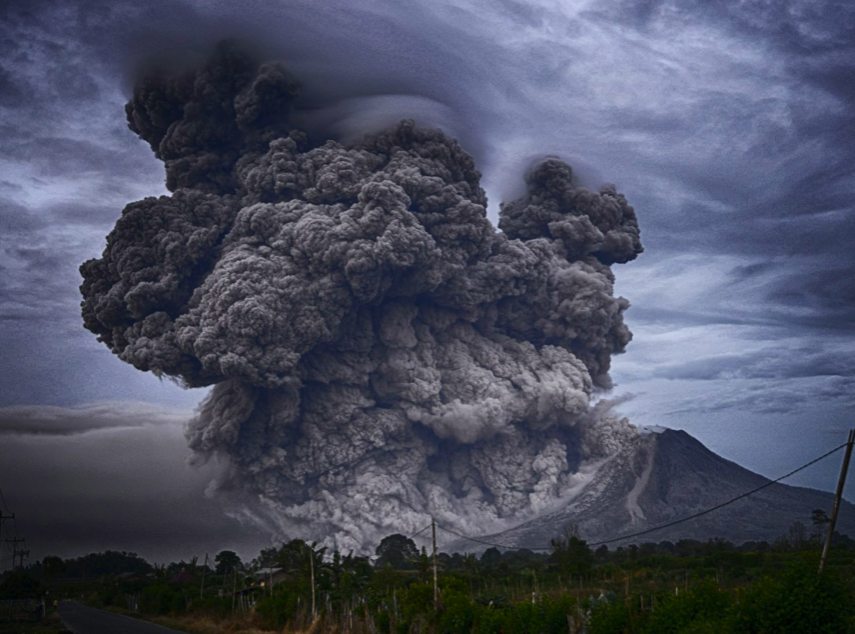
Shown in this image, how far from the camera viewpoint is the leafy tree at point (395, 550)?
7456 cm

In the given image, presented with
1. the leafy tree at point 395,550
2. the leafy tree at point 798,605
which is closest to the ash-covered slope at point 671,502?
the leafy tree at point 395,550

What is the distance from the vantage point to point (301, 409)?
75.4 m

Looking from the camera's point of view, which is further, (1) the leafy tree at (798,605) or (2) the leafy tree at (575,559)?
(2) the leafy tree at (575,559)

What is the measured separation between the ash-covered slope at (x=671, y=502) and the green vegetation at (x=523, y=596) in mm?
6782

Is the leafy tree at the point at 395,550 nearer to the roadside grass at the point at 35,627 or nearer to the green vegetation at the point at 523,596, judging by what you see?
the green vegetation at the point at 523,596

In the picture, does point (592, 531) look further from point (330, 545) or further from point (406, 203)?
point (406, 203)

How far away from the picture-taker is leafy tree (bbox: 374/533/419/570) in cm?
7456

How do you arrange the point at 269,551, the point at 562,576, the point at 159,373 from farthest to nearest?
the point at 269,551 → the point at 159,373 → the point at 562,576

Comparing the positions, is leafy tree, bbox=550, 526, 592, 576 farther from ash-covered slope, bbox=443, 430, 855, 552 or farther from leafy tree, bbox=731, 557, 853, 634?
leafy tree, bbox=731, 557, 853, 634

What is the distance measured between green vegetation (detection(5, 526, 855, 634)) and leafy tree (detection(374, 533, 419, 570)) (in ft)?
0.36

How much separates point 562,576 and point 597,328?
29.1 m

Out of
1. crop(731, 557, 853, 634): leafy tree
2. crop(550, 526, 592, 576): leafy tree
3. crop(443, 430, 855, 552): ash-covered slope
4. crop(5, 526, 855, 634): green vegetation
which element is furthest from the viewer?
crop(443, 430, 855, 552): ash-covered slope

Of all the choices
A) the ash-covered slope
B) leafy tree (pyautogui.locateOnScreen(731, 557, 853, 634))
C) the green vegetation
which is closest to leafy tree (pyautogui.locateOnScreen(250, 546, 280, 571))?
the green vegetation

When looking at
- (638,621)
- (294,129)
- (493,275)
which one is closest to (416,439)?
(493,275)
